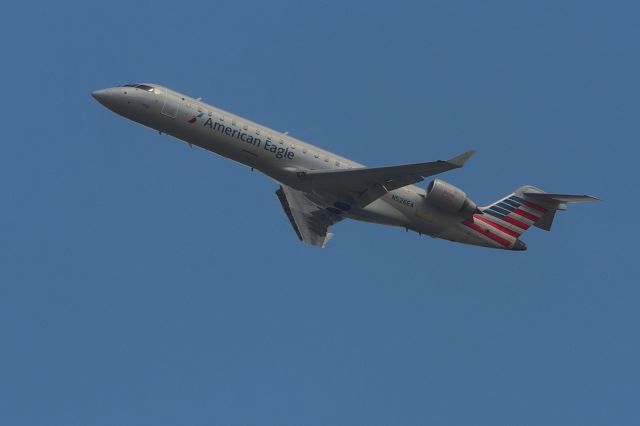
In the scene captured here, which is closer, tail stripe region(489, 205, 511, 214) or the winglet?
the winglet

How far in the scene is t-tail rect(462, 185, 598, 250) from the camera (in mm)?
39062

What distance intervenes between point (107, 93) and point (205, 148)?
396 cm

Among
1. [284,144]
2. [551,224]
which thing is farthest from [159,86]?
[551,224]

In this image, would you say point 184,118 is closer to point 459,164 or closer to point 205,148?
point 205,148

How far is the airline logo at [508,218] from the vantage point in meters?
39.2

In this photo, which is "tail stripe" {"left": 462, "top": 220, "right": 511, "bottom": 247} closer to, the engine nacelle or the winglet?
the engine nacelle

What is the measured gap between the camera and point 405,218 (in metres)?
37.8

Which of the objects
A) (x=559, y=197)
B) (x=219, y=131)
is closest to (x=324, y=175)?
(x=219, y=131)

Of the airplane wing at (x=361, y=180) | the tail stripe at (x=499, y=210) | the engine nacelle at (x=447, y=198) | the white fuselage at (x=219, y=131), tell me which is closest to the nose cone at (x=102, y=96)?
the white fuselage at (x=219, y=131)

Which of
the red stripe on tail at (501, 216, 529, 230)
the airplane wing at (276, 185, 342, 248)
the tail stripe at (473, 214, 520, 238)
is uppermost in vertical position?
the red stripe on tail at (501, 216, 529, 230)

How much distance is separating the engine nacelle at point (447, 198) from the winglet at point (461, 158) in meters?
3.94

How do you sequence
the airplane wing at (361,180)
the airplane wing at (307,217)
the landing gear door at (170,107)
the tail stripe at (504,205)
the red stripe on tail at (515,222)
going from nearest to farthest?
the airplane wing at (361,180) → the landing gear door at (170,107) → the airplane wing at (307,217) → the red stripe on tail at (515,222) → the tail stripe at (504,205)

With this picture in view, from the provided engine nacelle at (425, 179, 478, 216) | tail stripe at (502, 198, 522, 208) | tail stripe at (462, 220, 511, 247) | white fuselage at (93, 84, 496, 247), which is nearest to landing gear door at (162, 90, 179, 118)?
white fuselage at (93, 84, 496, 247)

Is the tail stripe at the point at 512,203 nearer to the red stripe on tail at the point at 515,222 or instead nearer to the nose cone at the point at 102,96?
the red stripe on tail at the point at 515,222
